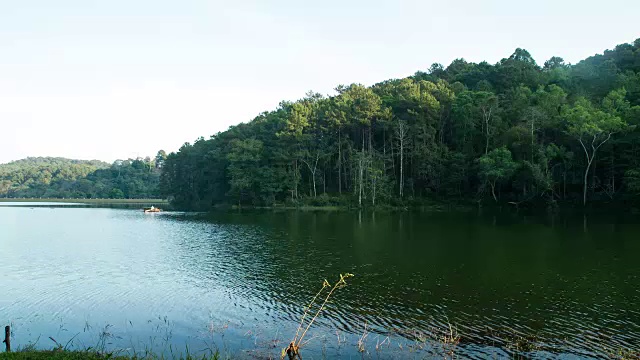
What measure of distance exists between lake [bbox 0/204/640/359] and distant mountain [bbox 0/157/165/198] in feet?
444

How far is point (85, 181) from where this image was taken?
160875mm

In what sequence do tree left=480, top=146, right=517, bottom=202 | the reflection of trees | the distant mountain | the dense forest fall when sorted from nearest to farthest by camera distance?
the reflection of trees → tree left=480, top=146, right=517, bottom=202 → the dense forest → the distant mountain

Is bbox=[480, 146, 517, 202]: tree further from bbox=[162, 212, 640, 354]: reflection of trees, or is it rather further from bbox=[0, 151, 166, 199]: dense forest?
bbox=[0, 151, 166, 199]: dense forest

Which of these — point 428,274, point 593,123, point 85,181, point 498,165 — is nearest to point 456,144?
point 498,165

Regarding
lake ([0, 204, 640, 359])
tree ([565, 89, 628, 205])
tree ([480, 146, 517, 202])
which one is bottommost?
lake ([0, 204, 640, 359])


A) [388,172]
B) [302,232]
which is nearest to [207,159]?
[388,172]

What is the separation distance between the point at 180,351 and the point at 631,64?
95.7 m

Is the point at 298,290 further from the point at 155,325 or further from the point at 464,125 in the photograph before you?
the point at 464,125

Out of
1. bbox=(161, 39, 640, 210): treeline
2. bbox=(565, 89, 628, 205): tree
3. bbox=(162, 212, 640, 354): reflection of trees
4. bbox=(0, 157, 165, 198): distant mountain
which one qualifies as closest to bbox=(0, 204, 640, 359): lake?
bbox=(162, 212, 640, 354): reflection of trees

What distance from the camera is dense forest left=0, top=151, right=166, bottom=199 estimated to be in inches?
6329

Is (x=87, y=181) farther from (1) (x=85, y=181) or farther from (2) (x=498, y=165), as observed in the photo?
(2) (x=498, y=165)

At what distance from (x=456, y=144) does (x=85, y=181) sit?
13678 cm

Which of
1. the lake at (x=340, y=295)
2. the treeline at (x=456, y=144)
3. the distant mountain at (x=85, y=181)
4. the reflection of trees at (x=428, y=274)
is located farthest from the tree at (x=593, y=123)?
the distant mountain at (x=85, y=181)

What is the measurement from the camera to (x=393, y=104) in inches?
3187
